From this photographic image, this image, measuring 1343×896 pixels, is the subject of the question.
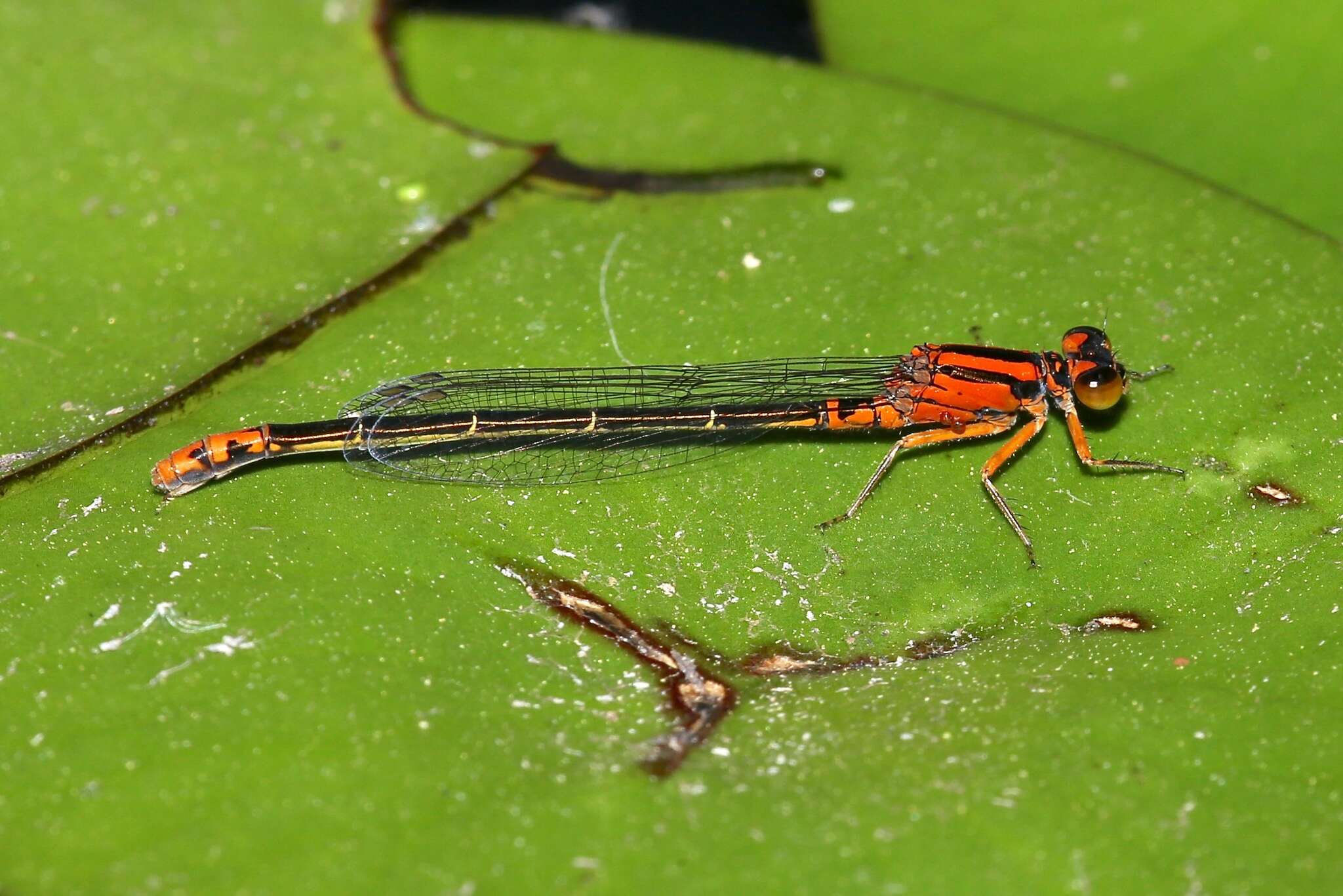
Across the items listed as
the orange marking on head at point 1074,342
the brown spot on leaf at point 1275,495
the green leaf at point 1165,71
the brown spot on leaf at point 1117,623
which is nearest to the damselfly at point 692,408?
the orange marking on head at point 1074,342

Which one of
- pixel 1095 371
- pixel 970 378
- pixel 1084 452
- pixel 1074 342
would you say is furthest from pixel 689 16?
pixel 1084 452

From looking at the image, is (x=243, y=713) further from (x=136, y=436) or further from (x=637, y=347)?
(x=637, y=347)

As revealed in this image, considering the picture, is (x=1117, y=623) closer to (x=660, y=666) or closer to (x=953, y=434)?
(x=953, y=434)

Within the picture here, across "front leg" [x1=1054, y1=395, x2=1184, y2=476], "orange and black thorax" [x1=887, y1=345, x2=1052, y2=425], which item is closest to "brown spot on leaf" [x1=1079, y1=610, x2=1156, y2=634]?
"front leg" [x1=1054, y1=395, x2=1184, y2=476]

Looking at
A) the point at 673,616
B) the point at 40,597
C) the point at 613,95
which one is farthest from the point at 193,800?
the point at 613,95

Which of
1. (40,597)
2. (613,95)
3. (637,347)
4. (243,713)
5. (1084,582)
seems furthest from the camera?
(613,95)

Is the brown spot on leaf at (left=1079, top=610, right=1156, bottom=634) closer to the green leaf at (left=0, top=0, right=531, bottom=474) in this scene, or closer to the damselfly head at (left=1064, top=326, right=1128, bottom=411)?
the damselfly head at (left=1064, top=326, right=1128, bottom=411)
